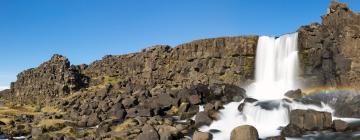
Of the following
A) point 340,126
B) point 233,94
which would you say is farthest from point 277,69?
point 340,126

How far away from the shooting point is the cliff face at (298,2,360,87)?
74312mm

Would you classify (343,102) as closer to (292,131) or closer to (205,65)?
(292,131)

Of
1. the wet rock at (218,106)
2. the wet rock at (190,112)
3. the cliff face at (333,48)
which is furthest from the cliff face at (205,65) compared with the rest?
the wet rock at (190,112)

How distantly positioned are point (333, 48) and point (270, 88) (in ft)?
48.5

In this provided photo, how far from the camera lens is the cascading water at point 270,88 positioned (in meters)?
58.2

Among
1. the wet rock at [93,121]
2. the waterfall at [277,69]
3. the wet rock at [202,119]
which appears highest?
the waterfall at [277,69]

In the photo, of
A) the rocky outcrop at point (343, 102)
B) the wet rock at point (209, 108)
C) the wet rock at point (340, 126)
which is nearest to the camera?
the wet rock at point (340, 126)

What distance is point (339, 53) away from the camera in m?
76.4

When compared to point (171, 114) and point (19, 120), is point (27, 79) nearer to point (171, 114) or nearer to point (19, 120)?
point (19, 120)

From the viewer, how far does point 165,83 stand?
108m

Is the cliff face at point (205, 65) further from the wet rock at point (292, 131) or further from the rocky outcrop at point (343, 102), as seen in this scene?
the wet rock at point (292, 131)

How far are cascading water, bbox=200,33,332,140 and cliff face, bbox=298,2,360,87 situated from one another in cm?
262

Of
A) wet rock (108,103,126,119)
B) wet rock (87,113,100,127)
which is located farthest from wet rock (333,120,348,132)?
wet rock (87,113,100,127)

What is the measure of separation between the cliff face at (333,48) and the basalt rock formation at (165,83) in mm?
165
